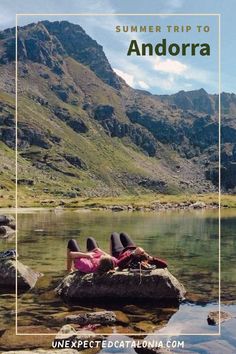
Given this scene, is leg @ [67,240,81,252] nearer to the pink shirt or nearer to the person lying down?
the person lying down

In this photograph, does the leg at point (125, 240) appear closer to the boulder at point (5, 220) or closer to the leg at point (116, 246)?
the leg at point (116, 246)

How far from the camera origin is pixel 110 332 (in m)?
14.2

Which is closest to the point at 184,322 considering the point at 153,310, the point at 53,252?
the point at 153,310

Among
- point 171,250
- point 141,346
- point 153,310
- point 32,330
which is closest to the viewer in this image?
point 141,346

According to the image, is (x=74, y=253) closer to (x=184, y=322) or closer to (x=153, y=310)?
(x=153, y=310)

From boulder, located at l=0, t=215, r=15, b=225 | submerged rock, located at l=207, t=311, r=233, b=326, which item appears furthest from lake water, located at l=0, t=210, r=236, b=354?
boulder, located at l=0, t=215, r=15, b=225

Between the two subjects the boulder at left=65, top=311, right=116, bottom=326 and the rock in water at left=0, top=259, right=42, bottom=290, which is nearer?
the boulder at left=65, top=311, right=116, bottom=326

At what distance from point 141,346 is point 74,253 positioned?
714cm

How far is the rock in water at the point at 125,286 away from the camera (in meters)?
18.0

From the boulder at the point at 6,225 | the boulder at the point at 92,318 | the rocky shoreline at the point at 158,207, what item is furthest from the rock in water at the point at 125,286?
the rocky shoreline at the point at 158,207

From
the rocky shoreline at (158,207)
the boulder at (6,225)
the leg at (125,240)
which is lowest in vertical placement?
the rocky shoreline at (158,207)

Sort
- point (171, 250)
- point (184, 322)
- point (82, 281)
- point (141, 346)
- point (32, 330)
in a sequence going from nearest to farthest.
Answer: point (141, 346) < point (32, 330) < point (184, 322) < point (82, 281) < point (171, 250)

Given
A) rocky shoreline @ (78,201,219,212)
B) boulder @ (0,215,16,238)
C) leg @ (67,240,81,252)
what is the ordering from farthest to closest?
rocky shoreline @ (78,201,219,212) < boulder @ (0,215,16,238) < leg @ (67,240,81,252)

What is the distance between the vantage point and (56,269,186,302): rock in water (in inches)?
708
